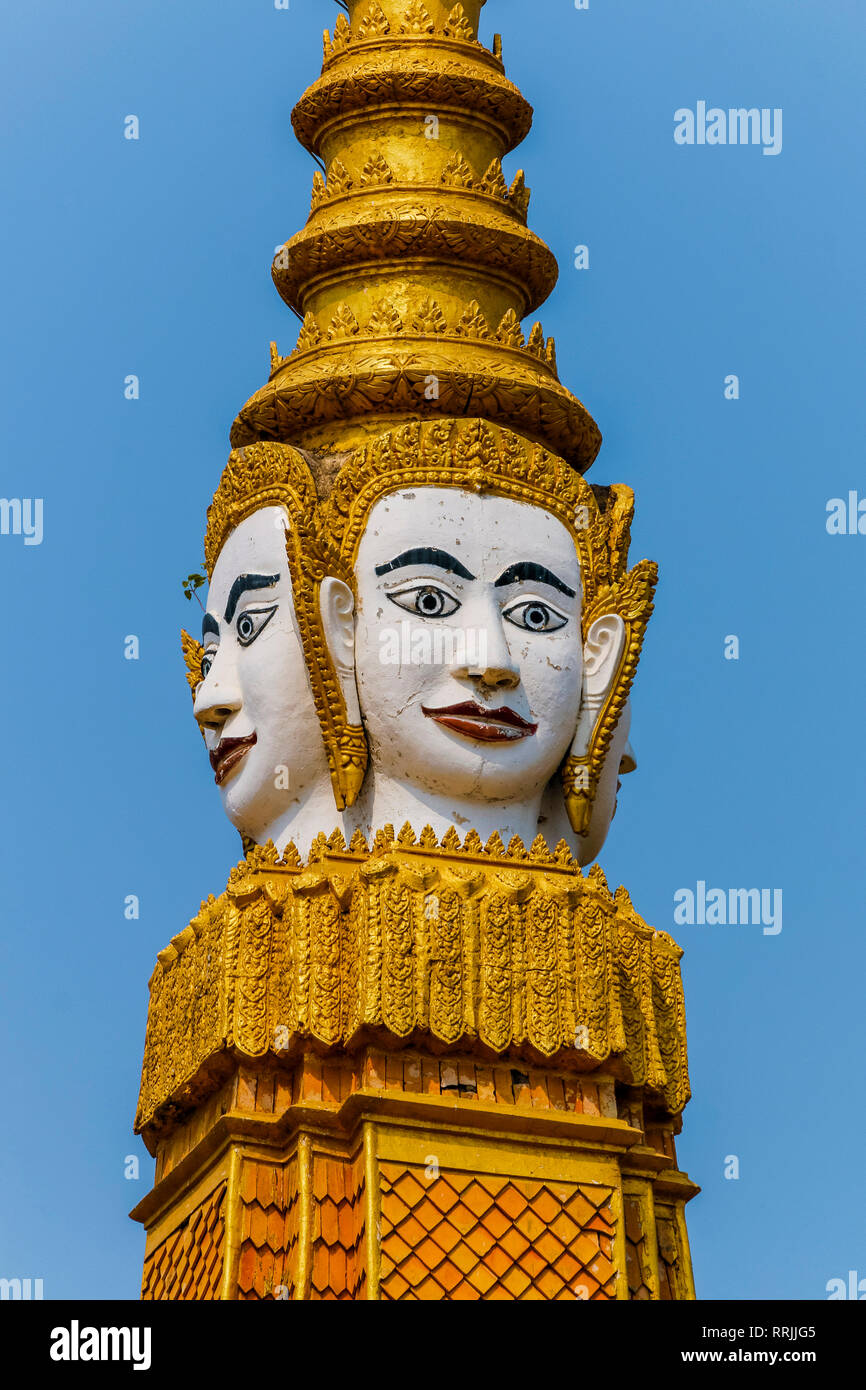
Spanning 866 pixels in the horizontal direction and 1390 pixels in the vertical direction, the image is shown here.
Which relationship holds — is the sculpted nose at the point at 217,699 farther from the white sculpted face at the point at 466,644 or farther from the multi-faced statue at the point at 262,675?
the white sculpted face at the point at 466,644

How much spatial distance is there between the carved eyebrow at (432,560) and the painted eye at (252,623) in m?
0.93

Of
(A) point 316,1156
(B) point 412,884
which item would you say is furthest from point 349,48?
(A) point 316,1156

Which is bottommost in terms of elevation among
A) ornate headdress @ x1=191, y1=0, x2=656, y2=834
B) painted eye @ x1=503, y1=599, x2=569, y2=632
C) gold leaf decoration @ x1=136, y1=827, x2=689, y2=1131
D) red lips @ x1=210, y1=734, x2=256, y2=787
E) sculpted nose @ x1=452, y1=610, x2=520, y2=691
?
gold leaf decoration @ x1=136, y1=827, x2=689, y2=1131

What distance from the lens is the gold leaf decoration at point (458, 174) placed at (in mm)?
27266

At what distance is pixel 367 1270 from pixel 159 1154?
2888 millimetres

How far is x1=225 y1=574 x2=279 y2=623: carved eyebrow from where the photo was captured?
83.8 feet

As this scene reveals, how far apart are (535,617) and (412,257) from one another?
3.30 meters

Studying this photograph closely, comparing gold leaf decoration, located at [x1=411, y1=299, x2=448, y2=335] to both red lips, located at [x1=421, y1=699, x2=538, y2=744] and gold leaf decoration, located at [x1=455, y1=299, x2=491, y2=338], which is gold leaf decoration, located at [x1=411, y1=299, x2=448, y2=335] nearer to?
gold leaf decoration, located at [x1=455, y1=299, x2=491, y2=338]

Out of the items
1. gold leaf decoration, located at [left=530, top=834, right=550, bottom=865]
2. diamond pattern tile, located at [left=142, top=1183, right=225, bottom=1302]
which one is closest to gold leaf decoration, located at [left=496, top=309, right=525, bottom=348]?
gold leaf decoration, located at [left=530, top=834, right=550, bottom=865]

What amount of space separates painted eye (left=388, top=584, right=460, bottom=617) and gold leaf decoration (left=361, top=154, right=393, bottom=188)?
392cm

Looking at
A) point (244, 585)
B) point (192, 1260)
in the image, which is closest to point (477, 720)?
point (244, 585)

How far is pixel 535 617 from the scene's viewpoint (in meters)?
25.3

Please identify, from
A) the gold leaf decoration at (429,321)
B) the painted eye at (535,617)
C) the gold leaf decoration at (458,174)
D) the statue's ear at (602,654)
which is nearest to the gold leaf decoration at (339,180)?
the gold leaf decoration at (458,174)
